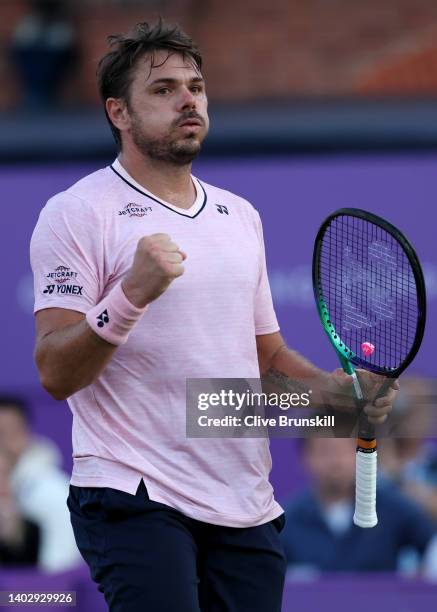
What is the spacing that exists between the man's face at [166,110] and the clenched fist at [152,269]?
1.37ft

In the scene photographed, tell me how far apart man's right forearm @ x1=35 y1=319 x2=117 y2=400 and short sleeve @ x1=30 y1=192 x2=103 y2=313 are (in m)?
0.09

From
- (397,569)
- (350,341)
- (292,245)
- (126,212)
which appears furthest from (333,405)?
(292,245)

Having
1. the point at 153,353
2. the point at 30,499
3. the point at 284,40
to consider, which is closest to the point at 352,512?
the point at 30,499

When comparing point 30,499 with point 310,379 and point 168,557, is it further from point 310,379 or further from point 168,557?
point 168,557

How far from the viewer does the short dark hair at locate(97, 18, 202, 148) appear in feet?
11.9

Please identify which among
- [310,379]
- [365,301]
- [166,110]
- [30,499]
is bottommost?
[30,499]

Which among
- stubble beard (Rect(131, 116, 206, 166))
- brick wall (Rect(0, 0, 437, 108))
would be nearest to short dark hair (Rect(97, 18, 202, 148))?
stubble beard (Rect(131, 116, 206, 166))

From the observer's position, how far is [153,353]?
3.44 m

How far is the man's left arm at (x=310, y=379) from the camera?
3555 millimetres

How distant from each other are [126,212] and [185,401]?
50 cm

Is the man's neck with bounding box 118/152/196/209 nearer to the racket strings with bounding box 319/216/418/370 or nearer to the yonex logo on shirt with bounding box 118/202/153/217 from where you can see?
the yonex logo on shirt with bounding box 118/202/153/217

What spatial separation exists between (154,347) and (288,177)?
13.6 feet

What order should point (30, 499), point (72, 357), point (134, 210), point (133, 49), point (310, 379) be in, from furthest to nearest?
point (30, 499), point (310, 379), point (133, 49), point (134, 210), point (72, 357)

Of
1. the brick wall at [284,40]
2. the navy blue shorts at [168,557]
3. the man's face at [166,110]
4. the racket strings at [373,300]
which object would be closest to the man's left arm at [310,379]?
the racket strings at [373,300]
